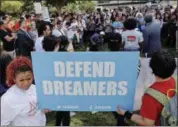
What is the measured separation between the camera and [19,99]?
2.99m

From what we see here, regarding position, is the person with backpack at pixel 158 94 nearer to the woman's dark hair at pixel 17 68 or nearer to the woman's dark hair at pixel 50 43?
the woman's dark hair at pixel 17 68

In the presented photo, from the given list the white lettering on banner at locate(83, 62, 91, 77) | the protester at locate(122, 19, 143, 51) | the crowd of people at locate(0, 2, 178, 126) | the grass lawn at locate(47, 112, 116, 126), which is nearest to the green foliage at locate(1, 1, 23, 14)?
the crowd of people at locate(0, 2, 178, 126)

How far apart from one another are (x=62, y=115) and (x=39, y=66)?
8.89 feet

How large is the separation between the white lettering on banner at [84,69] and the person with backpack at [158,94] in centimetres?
31

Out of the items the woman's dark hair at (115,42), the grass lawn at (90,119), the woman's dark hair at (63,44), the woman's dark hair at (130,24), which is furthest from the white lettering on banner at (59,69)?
the woman's dark hair at (115,42)

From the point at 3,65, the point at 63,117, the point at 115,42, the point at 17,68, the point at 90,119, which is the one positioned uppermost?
the point at 17,68

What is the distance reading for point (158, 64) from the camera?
9.32 feet

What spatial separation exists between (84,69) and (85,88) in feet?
0.49

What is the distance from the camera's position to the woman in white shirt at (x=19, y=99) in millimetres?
2953

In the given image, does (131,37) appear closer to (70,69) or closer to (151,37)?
(151,37)

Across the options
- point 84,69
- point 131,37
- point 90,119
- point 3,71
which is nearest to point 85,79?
point 84,69

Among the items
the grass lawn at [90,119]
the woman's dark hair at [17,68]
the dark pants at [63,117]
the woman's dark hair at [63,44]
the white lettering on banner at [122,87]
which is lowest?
the grass lawn at [90,119]

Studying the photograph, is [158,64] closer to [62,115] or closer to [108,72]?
[108,72]

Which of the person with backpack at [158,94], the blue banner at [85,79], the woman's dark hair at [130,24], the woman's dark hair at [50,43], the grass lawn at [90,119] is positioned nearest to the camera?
the blue banner at [85,79]
